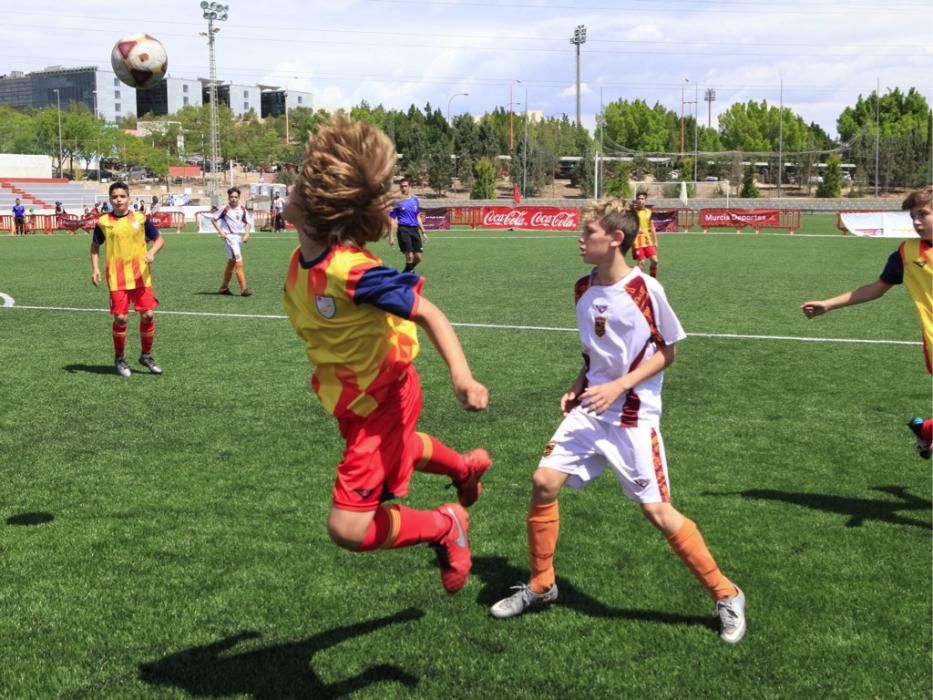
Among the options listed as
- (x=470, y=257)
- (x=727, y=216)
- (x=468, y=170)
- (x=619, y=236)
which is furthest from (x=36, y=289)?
(x=468, y=170)

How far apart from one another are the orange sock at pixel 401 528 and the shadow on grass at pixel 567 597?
80 cm

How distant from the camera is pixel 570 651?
13.9ft

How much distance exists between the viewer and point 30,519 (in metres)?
5.96

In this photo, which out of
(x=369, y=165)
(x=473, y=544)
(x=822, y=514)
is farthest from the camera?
(x=822, y=514)

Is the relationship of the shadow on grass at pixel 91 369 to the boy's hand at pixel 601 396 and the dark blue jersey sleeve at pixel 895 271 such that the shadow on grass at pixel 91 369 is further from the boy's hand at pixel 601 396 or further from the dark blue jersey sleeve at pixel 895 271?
the dark blue jersey sleeve at pixel 895 271

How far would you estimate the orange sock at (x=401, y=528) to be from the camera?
3.90 metres

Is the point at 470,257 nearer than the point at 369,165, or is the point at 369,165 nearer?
the point at 369,165

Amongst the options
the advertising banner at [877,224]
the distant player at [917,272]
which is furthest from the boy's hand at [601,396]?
the advertising banner at [877,224]

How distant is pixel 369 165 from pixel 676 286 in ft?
56.8

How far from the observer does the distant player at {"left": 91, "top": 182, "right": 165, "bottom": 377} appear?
10.9 m

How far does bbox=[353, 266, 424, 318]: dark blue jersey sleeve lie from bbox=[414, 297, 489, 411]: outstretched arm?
1.8 inches

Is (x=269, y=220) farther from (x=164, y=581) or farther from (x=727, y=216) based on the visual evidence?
(x=164, y=581)

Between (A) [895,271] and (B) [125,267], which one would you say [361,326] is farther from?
(B) [125,267]

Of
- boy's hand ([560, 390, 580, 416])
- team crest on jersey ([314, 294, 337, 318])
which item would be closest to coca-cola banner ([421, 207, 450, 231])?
boy's hand ([560, 390, 580, 416])
